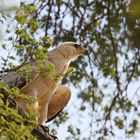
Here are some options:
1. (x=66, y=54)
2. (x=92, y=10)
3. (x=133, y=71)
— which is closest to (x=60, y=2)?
(x=92, y=10)

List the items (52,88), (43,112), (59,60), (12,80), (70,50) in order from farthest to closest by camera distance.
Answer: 1. (70,50)
2. (59,60)
3. (52,88)
4. (43,112)
5. (12,80)

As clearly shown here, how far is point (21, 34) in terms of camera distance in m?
3.66

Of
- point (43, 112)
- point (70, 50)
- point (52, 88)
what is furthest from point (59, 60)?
point (43, 112)

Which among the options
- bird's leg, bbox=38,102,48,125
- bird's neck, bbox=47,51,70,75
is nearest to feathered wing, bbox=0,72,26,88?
bird's leg, bbox=38,102,48,125

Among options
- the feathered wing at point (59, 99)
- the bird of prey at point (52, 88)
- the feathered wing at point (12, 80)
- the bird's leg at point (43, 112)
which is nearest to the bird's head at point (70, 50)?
the bird of prey at point (52, 88)

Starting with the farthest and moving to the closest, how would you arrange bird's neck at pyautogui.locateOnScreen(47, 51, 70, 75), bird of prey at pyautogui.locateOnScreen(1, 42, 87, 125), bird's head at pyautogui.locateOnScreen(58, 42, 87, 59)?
bird's head at pyautogui.locateOnScreen(58, 42, 87, 59) < bird's neck at pyautogui.locateOnScreen(47, 51, 70, 75) < bird of prey at pyautogui.locateOnScreen(1, 42, 87, 125)

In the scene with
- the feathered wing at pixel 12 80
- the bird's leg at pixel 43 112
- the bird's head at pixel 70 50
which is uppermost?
the bird's head at pixel 70 50

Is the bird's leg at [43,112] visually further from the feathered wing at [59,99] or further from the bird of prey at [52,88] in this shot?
the feathered wing at [59,99]

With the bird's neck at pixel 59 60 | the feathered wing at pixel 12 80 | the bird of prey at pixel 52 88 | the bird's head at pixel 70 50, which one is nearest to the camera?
the feathered wing at pixel 12 80

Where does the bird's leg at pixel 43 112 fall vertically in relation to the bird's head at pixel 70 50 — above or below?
below

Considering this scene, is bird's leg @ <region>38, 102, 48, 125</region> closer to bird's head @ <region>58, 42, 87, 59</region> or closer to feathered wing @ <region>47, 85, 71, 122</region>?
feathered wing @ <region>47, 85, 71, 122</region>

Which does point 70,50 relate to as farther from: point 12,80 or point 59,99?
point 12,80

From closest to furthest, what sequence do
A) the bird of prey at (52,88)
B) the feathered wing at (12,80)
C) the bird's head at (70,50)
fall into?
the feathered wing at (12,80) → the bird of prey at (52,88) → the bird's head at (70,50)

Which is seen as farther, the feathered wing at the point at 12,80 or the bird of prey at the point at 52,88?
the bird of prey at the point at 52,88
